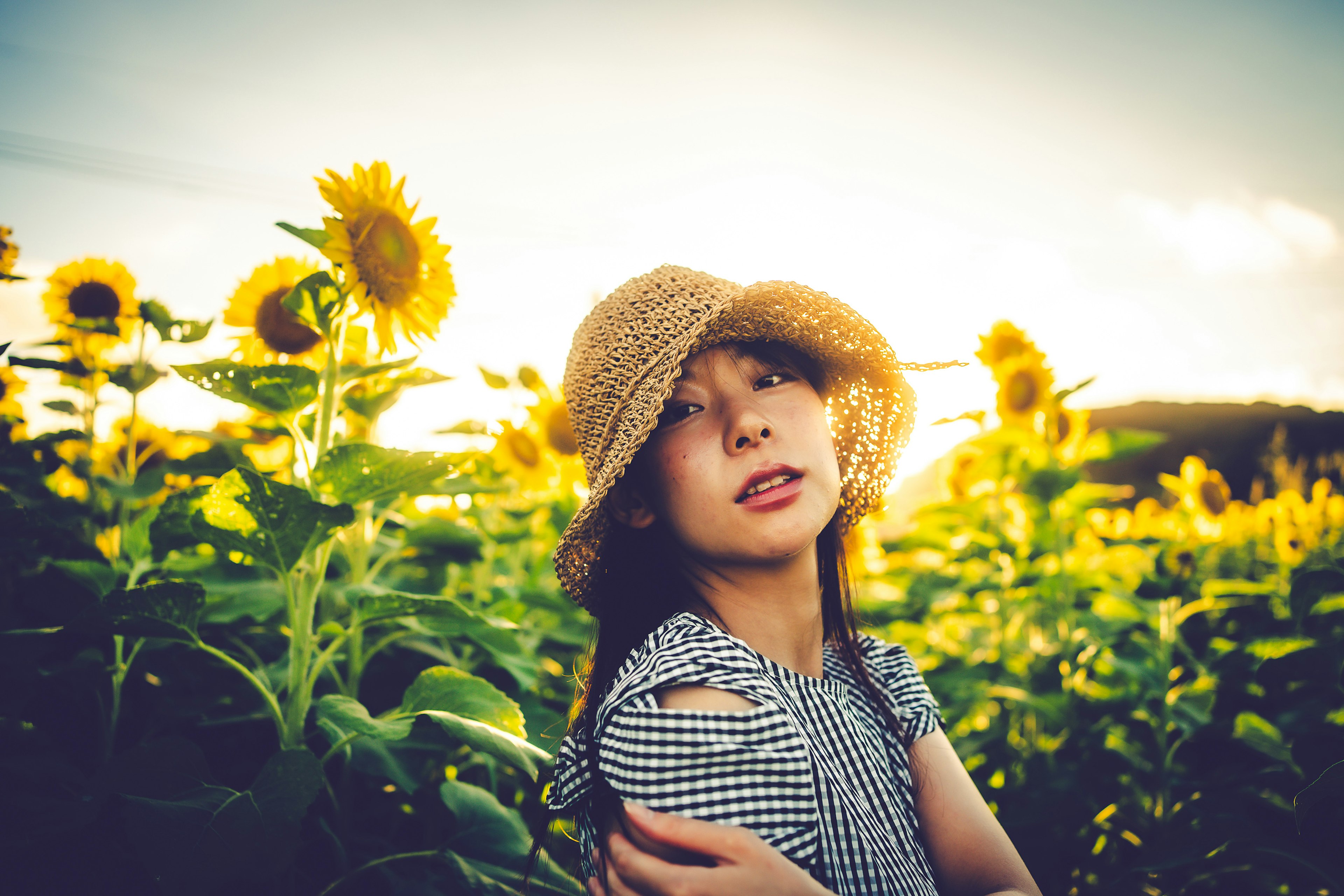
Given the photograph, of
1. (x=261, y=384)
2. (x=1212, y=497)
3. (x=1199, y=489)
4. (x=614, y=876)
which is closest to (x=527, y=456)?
(x=261, y=384)

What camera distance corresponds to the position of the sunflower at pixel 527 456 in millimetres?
3270

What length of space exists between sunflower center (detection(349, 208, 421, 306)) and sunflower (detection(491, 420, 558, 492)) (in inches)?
64.6

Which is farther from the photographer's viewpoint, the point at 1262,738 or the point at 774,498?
the point at 1262,738

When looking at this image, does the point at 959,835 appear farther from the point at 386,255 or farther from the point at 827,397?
the point at 386,255

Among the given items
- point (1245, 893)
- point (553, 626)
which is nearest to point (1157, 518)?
point (1245, 893)

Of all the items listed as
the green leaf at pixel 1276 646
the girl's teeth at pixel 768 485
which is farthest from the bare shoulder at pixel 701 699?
the green leaf at pixel 1276 646

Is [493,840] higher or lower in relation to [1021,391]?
lower

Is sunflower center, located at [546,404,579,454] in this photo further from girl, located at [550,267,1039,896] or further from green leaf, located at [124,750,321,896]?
green leaf, located at [124,750,321,896]

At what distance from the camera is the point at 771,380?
1.40 metres

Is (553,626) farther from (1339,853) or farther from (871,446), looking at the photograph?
(1339,853)

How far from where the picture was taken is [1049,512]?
97.2 inches

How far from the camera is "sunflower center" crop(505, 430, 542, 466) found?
10.8 ft

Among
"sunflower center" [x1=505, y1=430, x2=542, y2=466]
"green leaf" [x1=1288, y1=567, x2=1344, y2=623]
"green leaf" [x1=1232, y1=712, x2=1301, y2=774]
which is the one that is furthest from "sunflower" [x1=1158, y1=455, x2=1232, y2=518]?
"sunflower center" [x1=505, y1=430, x2=542, y2=466]

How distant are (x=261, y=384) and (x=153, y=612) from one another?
45 centimetres
